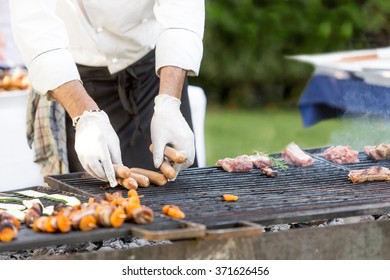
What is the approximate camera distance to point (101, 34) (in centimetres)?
396

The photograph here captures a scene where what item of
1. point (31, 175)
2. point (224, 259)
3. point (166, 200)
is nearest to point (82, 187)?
point (166, 200)

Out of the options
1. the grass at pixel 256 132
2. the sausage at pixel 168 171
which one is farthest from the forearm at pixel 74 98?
the grass at pixel 256 132

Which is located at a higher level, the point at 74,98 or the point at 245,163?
the point at 74,98

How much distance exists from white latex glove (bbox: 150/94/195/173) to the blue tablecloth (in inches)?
71.3

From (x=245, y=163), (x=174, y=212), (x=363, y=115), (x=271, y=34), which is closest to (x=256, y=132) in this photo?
(x=271, y=34)

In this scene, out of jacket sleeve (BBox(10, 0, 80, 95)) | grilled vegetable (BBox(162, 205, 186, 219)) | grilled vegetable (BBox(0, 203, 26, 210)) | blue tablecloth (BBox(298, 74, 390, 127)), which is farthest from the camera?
blue tablecloth (BBox(298, 74, 390, 127))

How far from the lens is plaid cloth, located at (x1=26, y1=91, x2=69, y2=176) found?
417cm

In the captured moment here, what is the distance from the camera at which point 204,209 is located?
3006 millimetres

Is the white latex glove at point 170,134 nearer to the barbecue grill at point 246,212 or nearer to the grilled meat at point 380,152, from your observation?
the barbecue grill at point 246,212

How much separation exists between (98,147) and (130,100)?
2.91 feet

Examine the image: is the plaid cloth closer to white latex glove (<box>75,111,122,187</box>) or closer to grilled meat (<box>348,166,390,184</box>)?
white latex glove (<box>75,111,122,187</box>)

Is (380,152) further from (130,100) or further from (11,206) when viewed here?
(11,206)

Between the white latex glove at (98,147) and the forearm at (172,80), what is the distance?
0.37 m

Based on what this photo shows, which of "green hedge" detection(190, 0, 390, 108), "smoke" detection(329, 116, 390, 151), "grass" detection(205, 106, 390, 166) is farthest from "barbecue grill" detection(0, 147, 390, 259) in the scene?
"green hedge" detection(190, 0, 390, 108)
